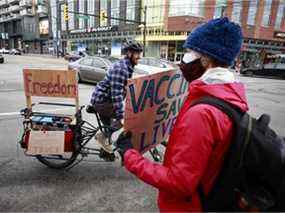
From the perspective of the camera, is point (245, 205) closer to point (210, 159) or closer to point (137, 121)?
point (210, 159)

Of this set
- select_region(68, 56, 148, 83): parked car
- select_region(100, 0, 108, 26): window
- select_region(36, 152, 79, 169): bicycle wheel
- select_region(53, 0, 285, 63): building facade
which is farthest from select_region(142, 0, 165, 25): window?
select_region(36, 152, 79, 169): bicycle wheel

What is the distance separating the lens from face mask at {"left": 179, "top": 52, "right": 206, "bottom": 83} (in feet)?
4.45

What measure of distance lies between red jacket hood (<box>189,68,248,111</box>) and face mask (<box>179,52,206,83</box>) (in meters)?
0.10

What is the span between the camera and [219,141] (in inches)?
46.3

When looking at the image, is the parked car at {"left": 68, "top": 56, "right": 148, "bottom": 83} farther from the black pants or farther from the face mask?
the face mask

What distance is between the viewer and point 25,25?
73.9 meters

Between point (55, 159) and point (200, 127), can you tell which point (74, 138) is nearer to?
point (55, 159)

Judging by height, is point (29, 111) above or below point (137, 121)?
below

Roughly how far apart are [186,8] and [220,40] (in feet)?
127

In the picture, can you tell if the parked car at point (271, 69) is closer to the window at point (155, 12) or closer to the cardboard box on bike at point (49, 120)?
the window at point (155, 12)

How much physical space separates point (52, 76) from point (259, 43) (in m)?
46.0

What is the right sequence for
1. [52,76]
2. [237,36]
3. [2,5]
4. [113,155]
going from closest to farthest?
[237,36] < [52,76] < [113,155] < [2,5]

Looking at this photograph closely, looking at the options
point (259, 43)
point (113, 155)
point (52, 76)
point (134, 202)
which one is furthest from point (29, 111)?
point (259, 43)

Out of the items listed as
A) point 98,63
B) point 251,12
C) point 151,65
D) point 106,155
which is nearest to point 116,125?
point 106,155
